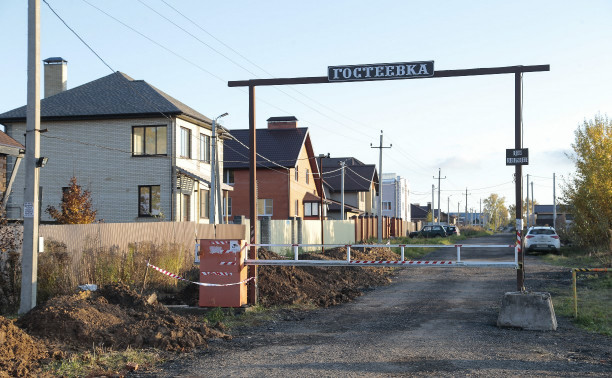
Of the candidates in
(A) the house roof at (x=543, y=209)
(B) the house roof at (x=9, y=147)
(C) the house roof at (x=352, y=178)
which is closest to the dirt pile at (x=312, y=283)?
(B) the house roof at (x=9, y=147)

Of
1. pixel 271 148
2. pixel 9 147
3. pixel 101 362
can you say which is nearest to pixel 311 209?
pixel 271 148

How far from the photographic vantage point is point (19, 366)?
26.0 ft

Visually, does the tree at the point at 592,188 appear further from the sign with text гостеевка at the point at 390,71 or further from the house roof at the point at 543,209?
the house roof at the point at 543,209

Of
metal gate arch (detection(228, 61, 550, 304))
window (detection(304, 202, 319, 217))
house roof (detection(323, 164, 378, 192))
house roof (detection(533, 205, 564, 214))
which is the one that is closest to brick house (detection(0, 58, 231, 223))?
metal gate arch (detection(228, 61, 550, 304))

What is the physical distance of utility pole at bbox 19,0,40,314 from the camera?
12.3 metres

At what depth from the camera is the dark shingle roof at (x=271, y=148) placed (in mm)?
46688

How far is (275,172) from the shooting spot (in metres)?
46.7

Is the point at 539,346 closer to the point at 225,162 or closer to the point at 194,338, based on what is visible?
the point at 194,338

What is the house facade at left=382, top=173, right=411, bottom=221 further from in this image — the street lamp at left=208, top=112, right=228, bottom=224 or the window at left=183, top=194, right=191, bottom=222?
the street lamp at left=208, top=112, right=228, bottom=224

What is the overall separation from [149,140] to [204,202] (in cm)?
515

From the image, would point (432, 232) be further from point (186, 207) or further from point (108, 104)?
point (108, 104)

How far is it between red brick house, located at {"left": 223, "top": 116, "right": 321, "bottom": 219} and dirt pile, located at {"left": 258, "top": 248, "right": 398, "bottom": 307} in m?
22.4

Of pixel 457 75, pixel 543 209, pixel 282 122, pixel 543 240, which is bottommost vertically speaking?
pixel 543 240

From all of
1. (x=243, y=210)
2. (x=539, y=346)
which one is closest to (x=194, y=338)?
(x=539, y=346)
